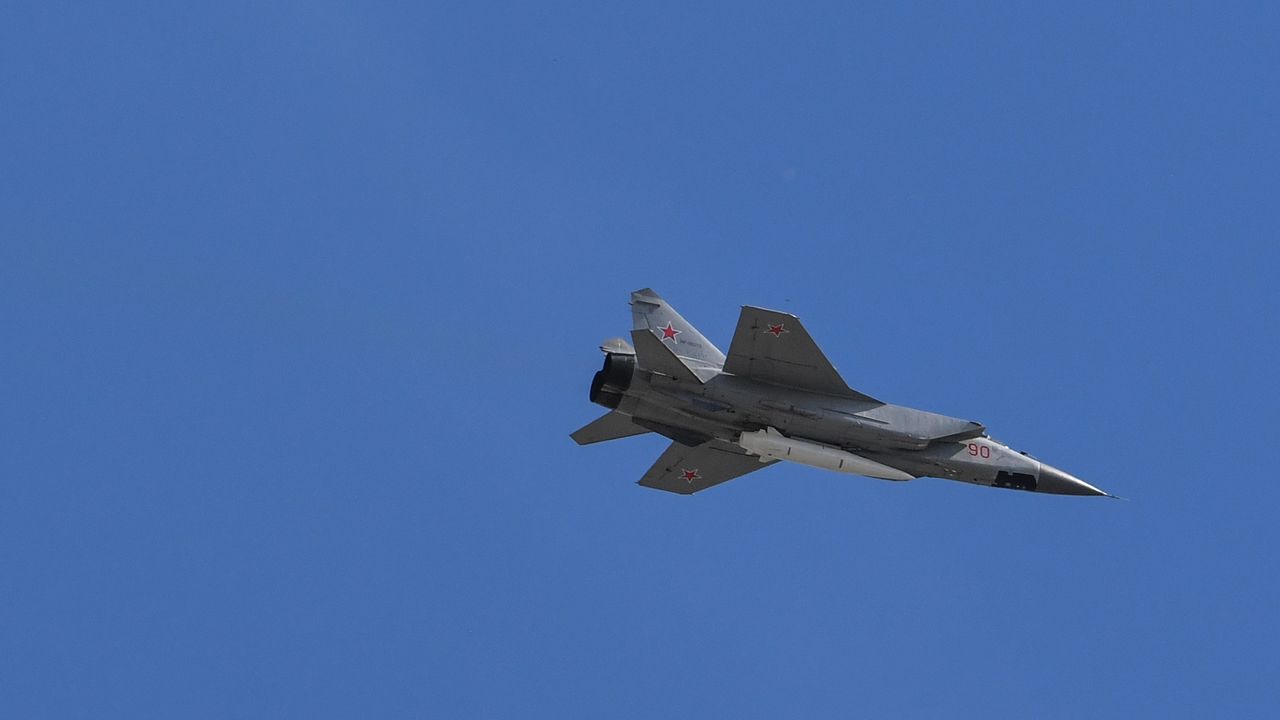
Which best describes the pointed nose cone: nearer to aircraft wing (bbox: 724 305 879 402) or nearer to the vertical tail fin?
aircraft wing (bbox: 724 305 879 402)

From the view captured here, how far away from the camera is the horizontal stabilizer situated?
3466 centimetres

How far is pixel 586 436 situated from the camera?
34.9 meters

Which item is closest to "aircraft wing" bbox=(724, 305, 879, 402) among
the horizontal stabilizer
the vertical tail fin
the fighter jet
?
the fighter jet

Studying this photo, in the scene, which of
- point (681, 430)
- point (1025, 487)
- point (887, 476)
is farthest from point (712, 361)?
point (1025, 487)

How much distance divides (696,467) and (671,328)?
10.9 ft

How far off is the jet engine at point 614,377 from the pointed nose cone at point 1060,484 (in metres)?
8.72

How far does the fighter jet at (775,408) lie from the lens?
32156 millimetres

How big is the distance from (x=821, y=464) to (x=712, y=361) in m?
3.06

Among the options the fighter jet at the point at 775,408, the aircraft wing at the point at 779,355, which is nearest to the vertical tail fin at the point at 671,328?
the fighter jet at the point at 775,408

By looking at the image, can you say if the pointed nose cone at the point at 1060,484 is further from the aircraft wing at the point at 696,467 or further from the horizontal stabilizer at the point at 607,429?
the horizontal stabilizer at the point at 607,429

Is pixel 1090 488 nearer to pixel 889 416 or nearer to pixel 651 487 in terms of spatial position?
pixel 889 416

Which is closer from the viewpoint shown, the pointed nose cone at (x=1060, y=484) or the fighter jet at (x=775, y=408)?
the fighter jet at (x=775, y=408)

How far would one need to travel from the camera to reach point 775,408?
107 ft

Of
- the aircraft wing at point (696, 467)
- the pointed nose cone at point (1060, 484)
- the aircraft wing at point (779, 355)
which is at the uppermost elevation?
the aircraft wing at point (779, 355)
